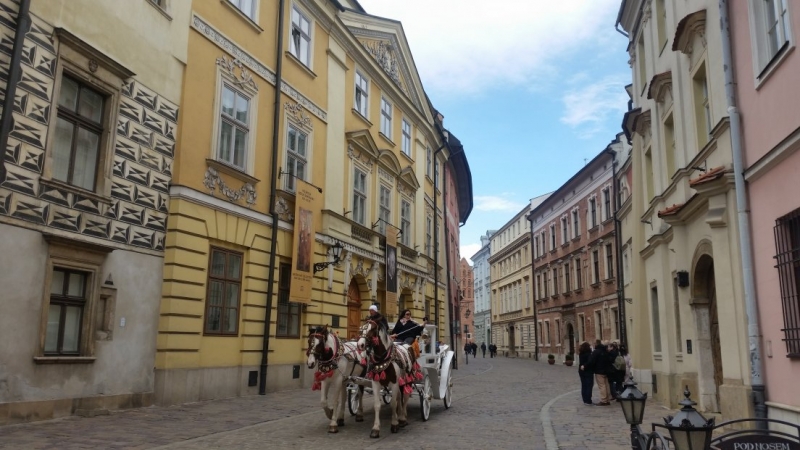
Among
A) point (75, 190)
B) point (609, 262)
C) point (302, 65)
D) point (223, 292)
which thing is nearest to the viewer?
point (75, 190)

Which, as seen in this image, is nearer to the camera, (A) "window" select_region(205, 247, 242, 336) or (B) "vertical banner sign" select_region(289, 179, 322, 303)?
(A) "window" select_region(205, 247, 242, 336)

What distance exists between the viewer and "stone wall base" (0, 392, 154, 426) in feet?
33.1

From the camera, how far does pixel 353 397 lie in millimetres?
12508

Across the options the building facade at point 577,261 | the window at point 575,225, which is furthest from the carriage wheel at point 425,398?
the window at point 575,225

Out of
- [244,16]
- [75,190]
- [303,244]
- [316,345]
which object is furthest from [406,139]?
[316,345]

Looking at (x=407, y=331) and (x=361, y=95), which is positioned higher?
(x=361, y=95)

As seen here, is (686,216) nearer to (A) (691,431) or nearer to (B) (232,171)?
(A) (691,431)

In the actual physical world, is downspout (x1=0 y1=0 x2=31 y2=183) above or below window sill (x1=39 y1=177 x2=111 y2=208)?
above

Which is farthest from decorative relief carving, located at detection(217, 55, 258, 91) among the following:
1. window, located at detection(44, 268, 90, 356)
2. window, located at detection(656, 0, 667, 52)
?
window, located at detection(656, 0, 667, 52)

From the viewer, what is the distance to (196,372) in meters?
14.3

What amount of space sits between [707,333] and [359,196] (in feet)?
43.7

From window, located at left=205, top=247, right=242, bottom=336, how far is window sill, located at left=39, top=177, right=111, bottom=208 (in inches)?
137

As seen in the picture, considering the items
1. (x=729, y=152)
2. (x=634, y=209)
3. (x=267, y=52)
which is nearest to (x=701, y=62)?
(x=729, y=152)

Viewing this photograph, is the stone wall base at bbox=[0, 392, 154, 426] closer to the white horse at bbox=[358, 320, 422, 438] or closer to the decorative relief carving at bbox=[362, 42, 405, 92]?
the white horse at bbox=[358, 320, 422, 438]
